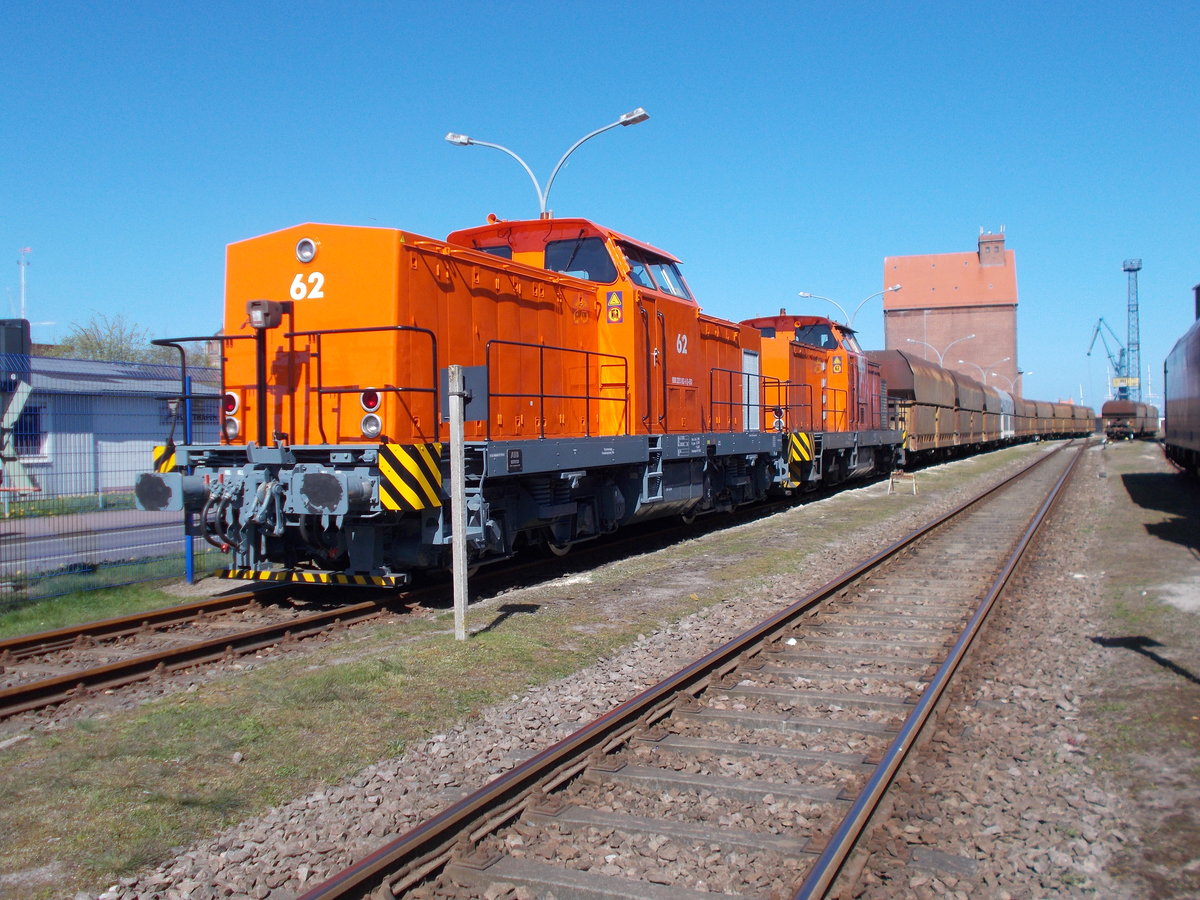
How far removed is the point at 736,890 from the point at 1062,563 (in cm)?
923

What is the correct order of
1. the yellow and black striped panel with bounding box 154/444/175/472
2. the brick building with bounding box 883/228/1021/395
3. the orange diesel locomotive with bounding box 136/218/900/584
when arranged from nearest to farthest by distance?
the orange diesel locomotive with bounding box 136/218/900/584, the yellow and black striped panel with bounding box 154/444/175/472, the brick building with bounding box 883/228/1021/395

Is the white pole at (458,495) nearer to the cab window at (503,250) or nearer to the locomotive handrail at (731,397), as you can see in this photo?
the cab window at (503,250)

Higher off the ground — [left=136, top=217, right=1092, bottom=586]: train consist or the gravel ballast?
[left=136, top=217, right=1092, bottom=586]: train consist

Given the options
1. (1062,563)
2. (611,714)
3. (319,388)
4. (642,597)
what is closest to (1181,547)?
(1062,563)

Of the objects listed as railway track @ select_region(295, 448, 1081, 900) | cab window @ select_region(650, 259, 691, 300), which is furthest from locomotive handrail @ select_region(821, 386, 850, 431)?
Result: railway track @ select_region(295, 448, 1081, 900)

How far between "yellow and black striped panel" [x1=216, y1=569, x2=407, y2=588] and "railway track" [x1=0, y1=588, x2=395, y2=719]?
10.0 inches

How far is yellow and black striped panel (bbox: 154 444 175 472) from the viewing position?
27.9ft

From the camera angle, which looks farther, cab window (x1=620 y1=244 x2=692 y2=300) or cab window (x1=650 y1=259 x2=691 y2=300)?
cab window (x1=650 y1=259 x2=691 y2=300)

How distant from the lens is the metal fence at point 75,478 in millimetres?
9086

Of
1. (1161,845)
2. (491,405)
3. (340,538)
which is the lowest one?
(1161,845)

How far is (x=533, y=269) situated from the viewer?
949 cm

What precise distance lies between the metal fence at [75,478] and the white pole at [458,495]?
9.52 feet

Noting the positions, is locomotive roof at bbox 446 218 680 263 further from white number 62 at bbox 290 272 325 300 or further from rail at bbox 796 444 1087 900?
rail at bbox 796 444 1087 900

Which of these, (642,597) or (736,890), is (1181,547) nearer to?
(642,597)
